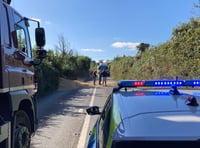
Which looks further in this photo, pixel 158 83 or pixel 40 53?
pixel 40 53

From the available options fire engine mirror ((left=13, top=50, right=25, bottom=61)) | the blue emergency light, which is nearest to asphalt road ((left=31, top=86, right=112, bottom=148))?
fire engine mirror ((left=13, top=50, right=25, bottom=61))

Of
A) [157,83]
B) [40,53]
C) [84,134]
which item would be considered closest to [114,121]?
[157,83]

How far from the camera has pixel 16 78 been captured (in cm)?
544

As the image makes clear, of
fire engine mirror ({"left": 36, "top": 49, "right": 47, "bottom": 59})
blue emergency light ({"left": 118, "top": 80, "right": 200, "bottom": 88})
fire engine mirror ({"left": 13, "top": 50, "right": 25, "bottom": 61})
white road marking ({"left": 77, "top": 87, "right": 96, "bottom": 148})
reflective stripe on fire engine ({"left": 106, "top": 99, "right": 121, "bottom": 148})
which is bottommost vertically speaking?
white road marking ({"left": 77, "top": 87, "right": 96, "bottom": 148})

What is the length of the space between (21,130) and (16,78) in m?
0.71

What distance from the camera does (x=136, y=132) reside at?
2.71m

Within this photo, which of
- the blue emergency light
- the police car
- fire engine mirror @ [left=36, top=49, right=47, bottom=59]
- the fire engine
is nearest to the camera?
the police car

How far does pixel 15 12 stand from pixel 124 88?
2493mm

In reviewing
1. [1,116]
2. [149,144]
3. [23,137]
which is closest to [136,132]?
[149,144]

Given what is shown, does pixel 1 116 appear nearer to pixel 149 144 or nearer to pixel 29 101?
pixel 29 101

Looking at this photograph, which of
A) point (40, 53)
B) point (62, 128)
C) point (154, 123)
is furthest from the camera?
point (62, 128)

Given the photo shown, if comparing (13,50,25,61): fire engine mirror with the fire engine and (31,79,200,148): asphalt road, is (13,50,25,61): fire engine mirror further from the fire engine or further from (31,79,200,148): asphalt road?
(31,79,200,148): asphalt road

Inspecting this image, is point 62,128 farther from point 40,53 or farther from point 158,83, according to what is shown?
point 158,83

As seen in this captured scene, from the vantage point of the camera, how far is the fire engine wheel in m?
5.19
